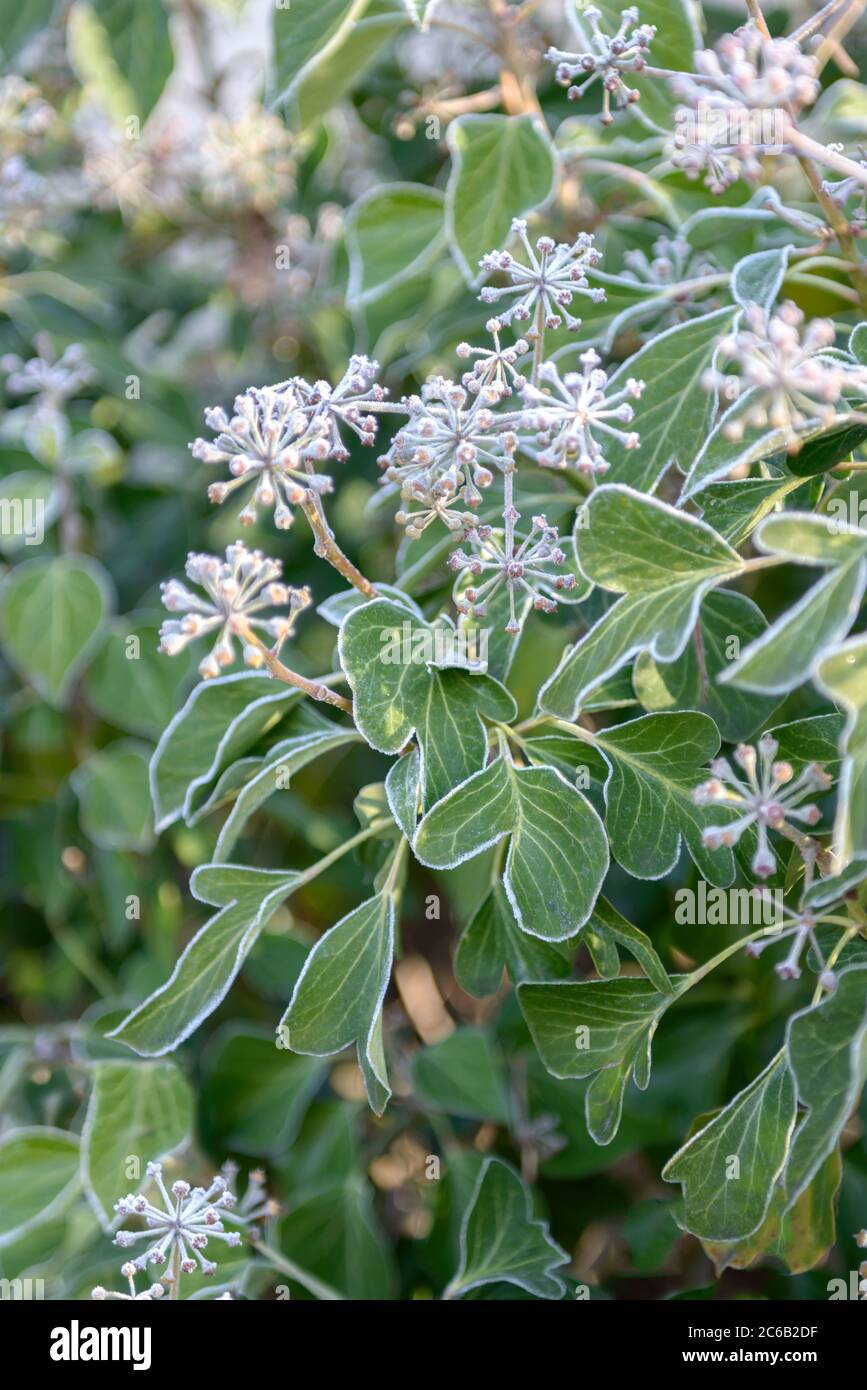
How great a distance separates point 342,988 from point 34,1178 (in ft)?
1.09

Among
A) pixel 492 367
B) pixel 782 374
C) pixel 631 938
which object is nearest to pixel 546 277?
pixel 492 367

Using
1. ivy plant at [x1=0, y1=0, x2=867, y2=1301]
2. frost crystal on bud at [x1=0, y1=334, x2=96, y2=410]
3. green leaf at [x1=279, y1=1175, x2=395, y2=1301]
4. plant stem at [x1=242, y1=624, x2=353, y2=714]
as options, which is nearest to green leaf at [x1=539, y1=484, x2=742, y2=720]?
ivy plant at [x1=0, y1=0, x2=867, y2=1301]

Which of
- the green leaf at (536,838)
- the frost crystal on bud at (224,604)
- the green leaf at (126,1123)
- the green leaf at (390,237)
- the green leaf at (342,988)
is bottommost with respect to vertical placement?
the green leaf at (126,1123)

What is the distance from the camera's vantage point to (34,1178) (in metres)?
0.80

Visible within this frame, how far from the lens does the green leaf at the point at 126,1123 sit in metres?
0.73

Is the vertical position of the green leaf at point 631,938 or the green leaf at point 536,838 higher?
the green leaf at point 536,838

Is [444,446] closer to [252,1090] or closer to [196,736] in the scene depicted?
[196,736]

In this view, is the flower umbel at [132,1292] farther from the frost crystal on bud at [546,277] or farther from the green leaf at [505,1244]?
the frost crystal on bud at [546,277]

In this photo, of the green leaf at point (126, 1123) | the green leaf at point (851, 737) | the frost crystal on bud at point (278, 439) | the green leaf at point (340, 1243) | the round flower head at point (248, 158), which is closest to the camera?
the green leaf at point (851, 737)

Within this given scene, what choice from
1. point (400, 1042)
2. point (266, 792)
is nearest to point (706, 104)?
point (266, 792)

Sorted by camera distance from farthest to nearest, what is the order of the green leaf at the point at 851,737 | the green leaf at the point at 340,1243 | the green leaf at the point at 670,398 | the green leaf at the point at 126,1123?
the green leaf at the point at 340,1243 < the green leaf at the point at 126,1123 < the green leaf at the point at 670,398 < the green leaf at the point at 851,737

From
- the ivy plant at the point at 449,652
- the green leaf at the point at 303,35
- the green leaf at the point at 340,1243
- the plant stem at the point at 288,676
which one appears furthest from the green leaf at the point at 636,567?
the green leaf at the point at 340,1243

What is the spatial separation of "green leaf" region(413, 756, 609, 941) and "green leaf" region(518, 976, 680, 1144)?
2.5 inches

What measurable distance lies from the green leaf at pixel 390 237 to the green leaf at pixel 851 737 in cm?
52
